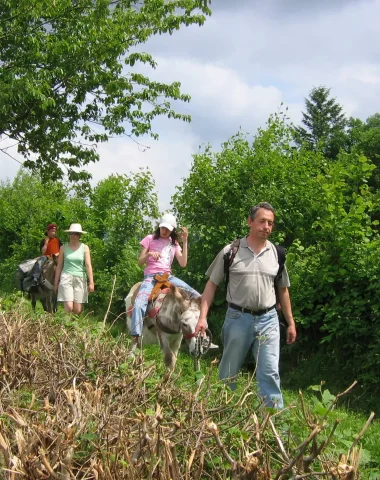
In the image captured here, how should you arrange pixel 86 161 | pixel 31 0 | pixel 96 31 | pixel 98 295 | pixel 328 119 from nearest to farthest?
pixel 31 0 → pixel 98 295 → pixel 96 31 → pixel 86 161 → pixel 328 119

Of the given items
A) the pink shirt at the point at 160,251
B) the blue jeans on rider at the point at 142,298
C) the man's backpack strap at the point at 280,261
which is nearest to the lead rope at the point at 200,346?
the blue jeans on rider at the point at 142,298

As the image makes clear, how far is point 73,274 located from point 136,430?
804 cm

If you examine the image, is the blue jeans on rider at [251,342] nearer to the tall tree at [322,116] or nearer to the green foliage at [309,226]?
the green foliage at [309,226]

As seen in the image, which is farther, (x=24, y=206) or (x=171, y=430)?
(x=24, y=206)

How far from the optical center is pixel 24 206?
2697 centimetres

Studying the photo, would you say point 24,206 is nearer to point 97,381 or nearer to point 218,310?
point 218,310

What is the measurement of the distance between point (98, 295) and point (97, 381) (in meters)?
11.6

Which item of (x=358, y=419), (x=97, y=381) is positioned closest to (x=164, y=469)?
(x=97, y=381)

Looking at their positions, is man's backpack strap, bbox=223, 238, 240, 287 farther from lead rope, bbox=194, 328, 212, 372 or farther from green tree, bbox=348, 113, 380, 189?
green tree, bbox=348, 113, 380, 189

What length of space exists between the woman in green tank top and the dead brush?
6334 millimetres

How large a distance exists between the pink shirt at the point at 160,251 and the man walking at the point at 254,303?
109 inches

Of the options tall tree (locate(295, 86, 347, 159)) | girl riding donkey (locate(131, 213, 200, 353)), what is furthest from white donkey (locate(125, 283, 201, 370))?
tall tree (locate(295, 86, 347, 159))

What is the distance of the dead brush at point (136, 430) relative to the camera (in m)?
2.71

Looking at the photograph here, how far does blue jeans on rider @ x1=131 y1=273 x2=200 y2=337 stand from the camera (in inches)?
323
